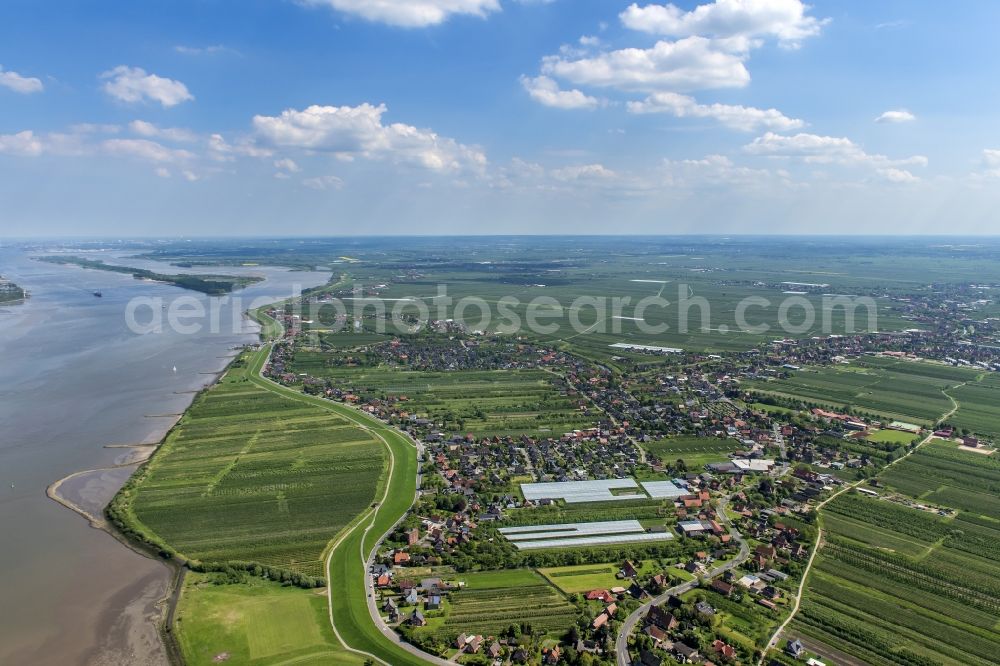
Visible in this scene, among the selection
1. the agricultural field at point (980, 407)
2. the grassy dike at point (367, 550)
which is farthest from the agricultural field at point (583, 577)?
the agricultural field at point (980, 407)

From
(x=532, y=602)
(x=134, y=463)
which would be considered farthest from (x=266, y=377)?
(x=532, y=602)

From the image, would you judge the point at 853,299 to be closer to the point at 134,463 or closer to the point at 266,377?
the point at 266,377

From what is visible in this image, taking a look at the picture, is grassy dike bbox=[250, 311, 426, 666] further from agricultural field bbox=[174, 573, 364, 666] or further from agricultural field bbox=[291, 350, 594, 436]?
agricultural field bbox=[291, 350, 594, 436]

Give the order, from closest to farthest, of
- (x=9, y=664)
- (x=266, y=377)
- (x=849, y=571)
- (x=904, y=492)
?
1. (x=9, y=664)
2. (x=849, y=571)
3. (x=904, y=492)
4. (x=266, y=377)

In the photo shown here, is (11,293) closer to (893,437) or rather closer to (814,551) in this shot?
(814,551)

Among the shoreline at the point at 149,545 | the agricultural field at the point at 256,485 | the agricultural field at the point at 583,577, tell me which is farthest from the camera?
the agricultural field at the point at 256,485

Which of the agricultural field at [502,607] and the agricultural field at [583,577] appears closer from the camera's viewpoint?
the agricultural field at [502,607]

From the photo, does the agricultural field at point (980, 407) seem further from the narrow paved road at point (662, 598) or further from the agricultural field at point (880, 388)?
the narrow paved road at point (662, 598)
